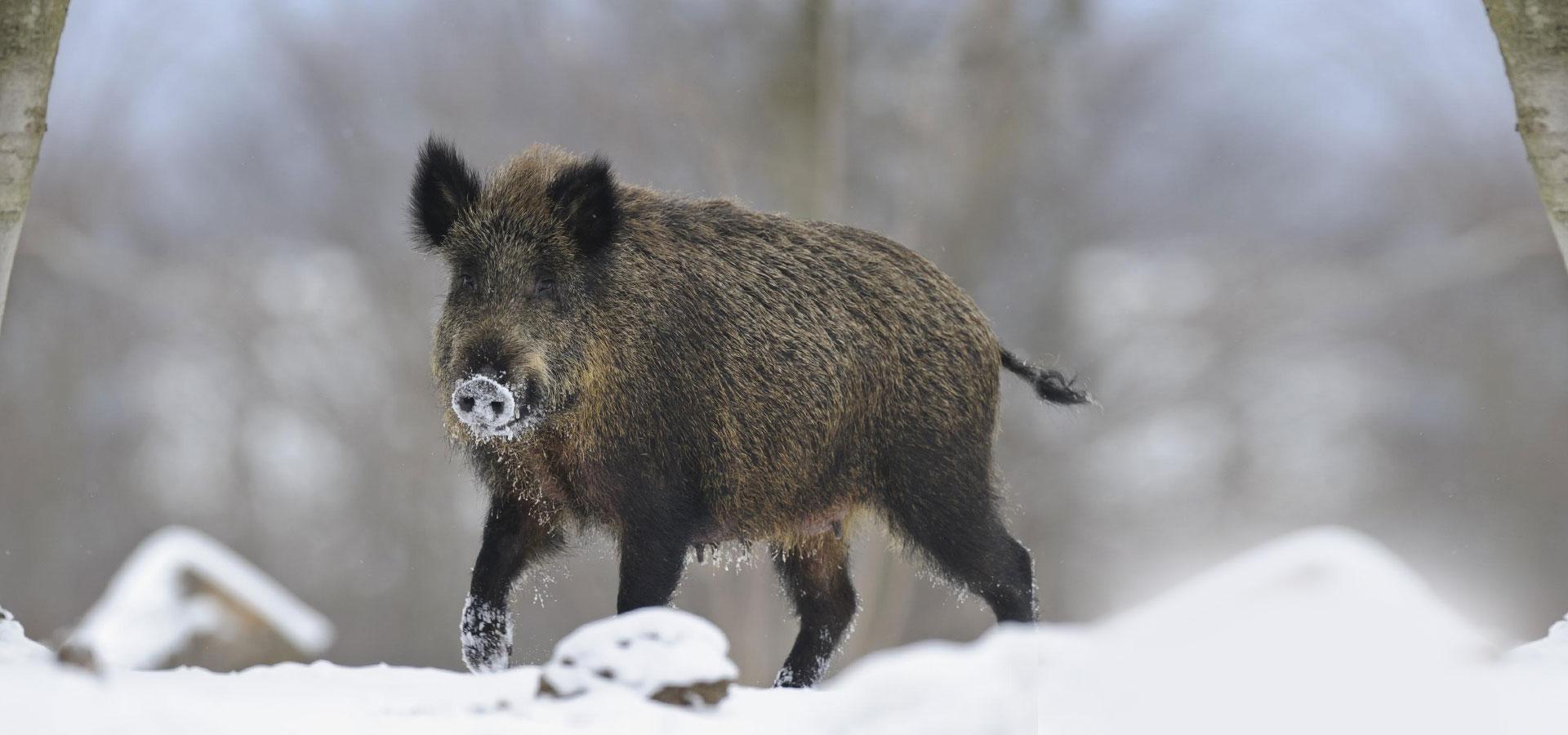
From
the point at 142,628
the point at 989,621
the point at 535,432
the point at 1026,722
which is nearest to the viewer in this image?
the point at 1026,722

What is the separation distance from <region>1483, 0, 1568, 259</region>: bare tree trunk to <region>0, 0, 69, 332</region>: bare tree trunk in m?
4.02

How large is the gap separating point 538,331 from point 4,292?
153 centimetres

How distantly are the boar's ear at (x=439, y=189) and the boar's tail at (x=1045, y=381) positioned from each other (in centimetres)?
207

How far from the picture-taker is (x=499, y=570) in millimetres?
4223

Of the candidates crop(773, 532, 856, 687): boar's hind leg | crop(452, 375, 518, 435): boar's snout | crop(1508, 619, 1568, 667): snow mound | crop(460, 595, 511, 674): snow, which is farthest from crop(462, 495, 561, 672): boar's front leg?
crop(1508, 619, 1568, 667): snow mound

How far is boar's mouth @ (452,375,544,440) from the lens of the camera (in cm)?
354

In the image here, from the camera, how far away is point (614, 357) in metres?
4.07

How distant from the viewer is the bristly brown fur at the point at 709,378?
3.97 meters

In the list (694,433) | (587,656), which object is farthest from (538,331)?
(587,656)

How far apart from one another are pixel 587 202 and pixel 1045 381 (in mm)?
1938

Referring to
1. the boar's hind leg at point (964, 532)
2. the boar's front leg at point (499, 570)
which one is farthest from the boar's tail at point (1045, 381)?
the boar's front leg at point (499, 570)

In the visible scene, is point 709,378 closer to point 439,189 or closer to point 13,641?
point 439,189

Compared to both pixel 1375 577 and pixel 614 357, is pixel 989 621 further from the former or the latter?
pixel 1375 577

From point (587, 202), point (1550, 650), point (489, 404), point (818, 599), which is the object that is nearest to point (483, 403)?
point (489, 404)
